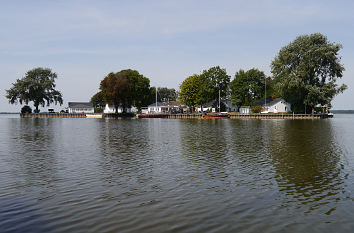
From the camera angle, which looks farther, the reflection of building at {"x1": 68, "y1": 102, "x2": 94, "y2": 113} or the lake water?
the reflection of building at {"x1": 68, "y1": 102, "x2": 94, "y2": 113}

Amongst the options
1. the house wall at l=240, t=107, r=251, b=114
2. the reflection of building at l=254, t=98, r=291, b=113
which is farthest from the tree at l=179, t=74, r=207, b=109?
the reflection of building at l=254, t=98, r=291, b=113

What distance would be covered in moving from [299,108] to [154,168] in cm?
9049

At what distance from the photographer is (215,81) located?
402 feet

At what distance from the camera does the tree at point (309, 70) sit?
284ft

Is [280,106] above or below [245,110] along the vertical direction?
above

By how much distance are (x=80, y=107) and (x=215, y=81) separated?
8801 cm

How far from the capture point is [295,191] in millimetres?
11688

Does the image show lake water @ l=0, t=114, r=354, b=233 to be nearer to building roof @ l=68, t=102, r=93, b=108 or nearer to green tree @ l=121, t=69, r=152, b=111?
green tree @ l=121, t=69, r=152, b=111

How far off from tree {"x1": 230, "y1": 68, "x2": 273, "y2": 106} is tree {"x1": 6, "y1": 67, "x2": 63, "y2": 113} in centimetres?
7823

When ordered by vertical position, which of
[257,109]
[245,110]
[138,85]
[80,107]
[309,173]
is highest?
[138,85]

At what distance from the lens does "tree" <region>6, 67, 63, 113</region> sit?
13700cm

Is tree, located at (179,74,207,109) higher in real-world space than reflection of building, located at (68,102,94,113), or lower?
higher

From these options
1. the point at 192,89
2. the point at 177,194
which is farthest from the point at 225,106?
the point at 177,194

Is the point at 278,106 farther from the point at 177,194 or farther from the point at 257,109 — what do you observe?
the point at 177,194
